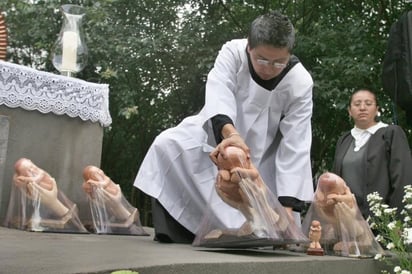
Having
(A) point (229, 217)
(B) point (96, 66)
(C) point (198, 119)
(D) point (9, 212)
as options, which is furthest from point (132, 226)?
(B) point (96, 66)

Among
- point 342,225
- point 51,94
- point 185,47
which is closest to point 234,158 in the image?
point 342,225

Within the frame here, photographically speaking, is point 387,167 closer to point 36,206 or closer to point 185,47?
point 36,206

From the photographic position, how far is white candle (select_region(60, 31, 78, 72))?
405 centimetres

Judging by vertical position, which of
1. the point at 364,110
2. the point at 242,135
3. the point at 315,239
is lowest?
the point at 315,239

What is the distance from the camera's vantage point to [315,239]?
2.47 metres

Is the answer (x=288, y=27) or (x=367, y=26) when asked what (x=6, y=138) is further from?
(x=367, y=26)

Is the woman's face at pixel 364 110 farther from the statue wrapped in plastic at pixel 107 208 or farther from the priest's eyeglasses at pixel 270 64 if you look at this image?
the statue wrapped in plastic at pixel 107 208

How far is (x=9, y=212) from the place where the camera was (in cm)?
326

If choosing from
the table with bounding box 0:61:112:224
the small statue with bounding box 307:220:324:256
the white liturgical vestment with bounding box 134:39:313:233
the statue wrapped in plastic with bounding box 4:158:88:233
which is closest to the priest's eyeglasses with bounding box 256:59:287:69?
the white liturgical vestment with bounding box 134:39:313:233

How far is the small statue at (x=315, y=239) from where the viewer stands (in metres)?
2.42

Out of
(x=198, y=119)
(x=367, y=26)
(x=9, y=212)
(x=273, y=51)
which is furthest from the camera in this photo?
(x=367, y=26)

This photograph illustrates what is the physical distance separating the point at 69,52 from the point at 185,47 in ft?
12.1

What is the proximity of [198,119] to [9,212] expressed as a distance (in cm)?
120

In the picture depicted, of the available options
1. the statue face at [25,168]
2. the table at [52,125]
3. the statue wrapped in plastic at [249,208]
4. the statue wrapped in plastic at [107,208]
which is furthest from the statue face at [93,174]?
the statue wrapped in plastic at [249,208]
